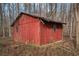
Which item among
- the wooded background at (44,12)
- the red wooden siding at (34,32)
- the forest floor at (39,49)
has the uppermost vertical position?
the wooded background at (44,12)

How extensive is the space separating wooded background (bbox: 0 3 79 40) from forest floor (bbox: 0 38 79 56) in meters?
0.14

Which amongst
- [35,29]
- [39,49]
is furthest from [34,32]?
[39,49]

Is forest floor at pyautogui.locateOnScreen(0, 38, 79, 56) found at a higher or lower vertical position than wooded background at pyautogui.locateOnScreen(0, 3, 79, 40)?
lower

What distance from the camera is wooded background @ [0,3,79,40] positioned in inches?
72.2

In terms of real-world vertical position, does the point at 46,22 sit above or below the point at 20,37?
above

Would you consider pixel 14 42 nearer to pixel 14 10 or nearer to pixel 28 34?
pixel 28 34

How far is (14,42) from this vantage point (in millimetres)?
1829

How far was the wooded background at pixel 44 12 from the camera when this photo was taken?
183 centimetres

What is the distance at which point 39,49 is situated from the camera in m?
1.86

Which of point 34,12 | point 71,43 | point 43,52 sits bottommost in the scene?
point 43,52

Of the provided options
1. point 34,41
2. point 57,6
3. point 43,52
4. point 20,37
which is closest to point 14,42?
point 20,37

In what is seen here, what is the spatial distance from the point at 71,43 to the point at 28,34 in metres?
0.56

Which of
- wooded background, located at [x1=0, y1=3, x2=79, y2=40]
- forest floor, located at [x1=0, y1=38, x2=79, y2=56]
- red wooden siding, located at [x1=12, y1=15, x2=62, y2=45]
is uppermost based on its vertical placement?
wooded background, located at [x1=0, y1=3, x2=79, y2=40]

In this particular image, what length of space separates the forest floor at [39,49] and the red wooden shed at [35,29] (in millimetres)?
68
